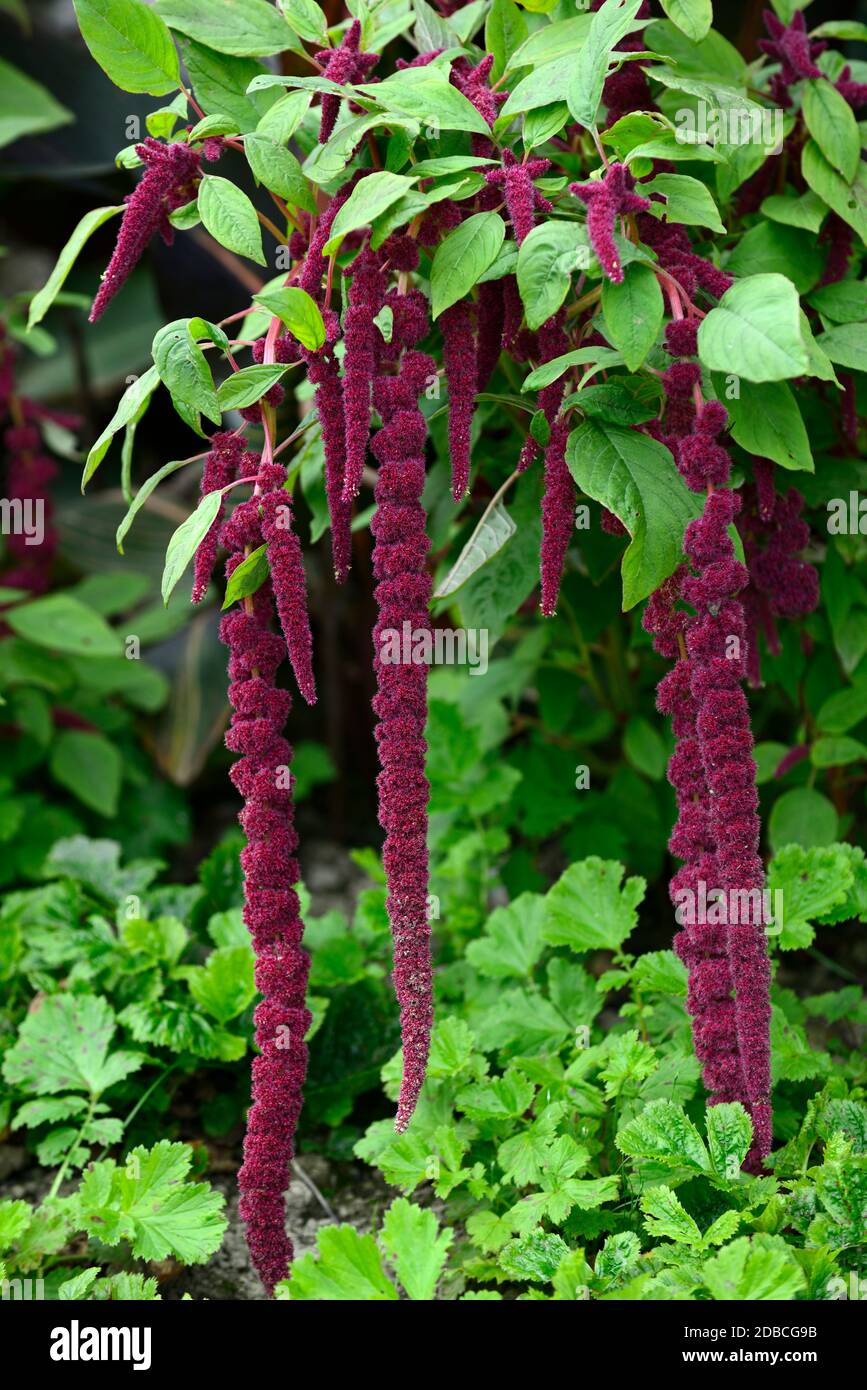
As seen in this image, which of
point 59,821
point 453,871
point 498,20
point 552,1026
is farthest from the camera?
point 59,821

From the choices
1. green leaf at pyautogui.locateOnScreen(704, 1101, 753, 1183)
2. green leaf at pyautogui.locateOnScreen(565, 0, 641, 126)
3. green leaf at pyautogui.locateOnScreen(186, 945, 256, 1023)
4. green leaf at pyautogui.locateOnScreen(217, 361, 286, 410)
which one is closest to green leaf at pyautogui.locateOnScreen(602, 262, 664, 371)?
green leaf at pyautogui.locateOnScreen(565, 0, 641, 126)

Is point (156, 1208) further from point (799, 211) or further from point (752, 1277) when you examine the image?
point (799, 211)

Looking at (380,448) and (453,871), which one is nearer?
(380,448)

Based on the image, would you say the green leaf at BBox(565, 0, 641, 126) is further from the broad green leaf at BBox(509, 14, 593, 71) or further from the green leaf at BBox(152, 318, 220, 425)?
the green leaf at BBox(152, 318, 220, 425)

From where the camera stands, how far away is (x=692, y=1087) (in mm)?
1186

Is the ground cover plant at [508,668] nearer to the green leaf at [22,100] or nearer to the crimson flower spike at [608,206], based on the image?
the crimson flower spike at [608,206]

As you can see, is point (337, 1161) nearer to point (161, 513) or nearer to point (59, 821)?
point (59, 821)

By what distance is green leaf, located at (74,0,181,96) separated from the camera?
40.5 inches

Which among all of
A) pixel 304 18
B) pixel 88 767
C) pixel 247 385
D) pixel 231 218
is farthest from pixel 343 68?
pixel 88 767

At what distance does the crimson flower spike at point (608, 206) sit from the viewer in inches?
33.7

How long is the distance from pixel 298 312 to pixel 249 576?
194mm

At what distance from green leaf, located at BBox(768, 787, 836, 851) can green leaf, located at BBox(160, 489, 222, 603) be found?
0.78 metres

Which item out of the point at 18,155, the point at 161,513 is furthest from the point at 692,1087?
the point at 18,155

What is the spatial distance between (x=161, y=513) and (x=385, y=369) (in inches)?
54.0
